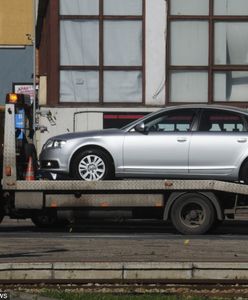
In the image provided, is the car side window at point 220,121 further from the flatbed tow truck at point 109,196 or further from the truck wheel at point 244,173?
the flatbed tow truck at point 109,196

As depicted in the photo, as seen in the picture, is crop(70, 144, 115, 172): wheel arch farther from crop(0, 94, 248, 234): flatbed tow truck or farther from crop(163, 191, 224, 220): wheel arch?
crop(163, 191, 224, 220): wheel arch

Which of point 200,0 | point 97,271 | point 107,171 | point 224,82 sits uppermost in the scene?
point 200,0

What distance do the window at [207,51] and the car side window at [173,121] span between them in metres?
15.5

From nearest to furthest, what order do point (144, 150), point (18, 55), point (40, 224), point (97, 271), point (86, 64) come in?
point (97, 271) < point (144, 150) < point (40, 224) < point (86, 64) < point (18, 55)

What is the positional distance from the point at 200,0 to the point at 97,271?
71.0 feet

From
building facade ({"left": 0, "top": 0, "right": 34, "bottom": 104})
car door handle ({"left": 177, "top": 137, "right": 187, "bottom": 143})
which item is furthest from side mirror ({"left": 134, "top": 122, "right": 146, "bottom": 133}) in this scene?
building facade ({"left": 0, "top": 0, "right": 34, "bottom": 104})

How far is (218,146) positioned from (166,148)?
91 cm

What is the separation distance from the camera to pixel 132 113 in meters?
30.6

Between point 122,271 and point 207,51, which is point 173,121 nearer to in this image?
point 122,271

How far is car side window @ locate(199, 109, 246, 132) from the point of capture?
14.7 m

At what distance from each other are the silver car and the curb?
14.7 feet

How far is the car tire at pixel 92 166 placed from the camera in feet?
48.4

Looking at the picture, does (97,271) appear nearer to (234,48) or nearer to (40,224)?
(40,224)

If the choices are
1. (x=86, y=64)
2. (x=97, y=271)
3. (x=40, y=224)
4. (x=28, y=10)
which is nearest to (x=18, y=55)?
(x=28, y=10)
